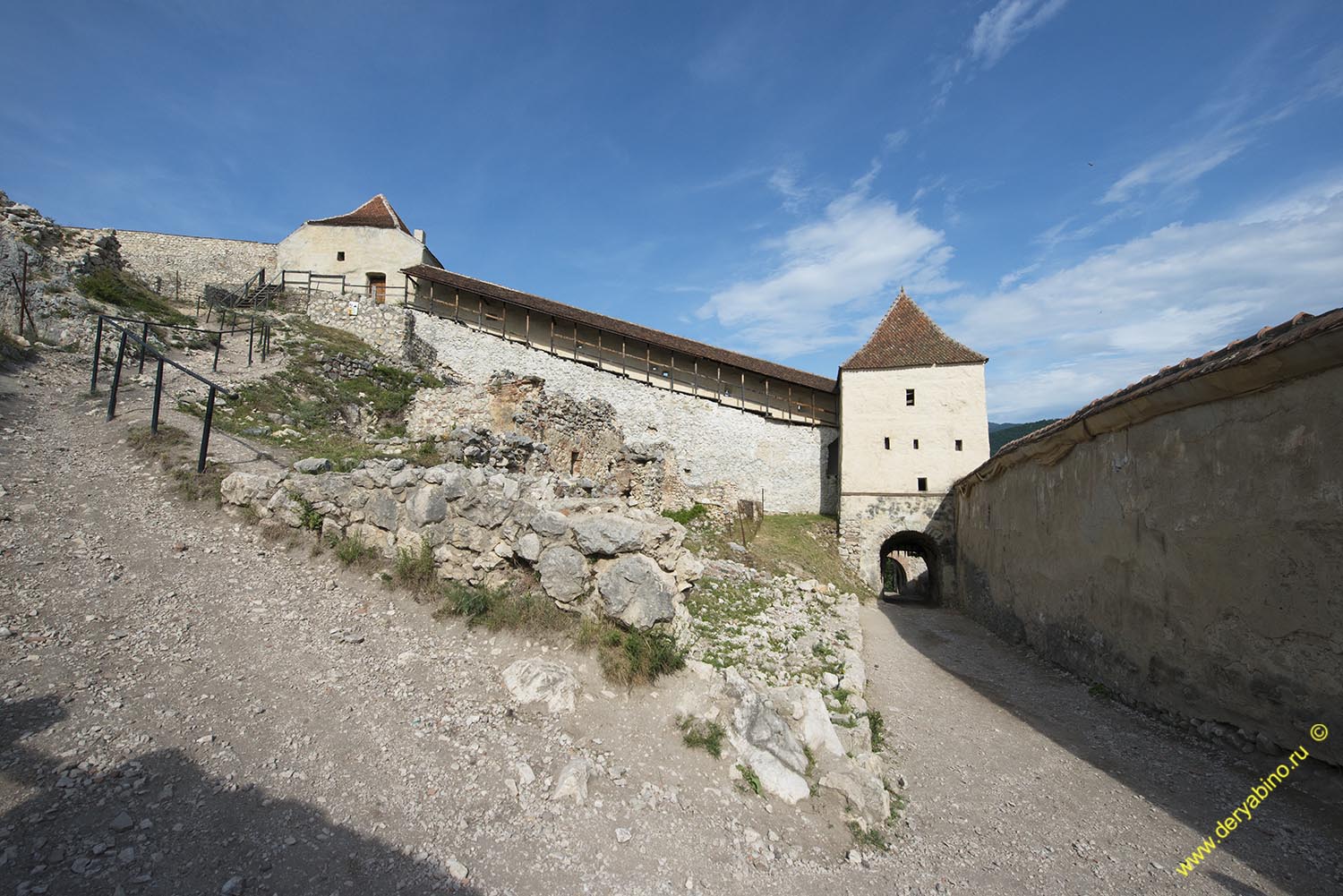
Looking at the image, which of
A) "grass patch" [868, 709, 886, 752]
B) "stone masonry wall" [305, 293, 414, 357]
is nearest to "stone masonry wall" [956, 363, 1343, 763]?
"grass patch" [868, 709, 886, 752]

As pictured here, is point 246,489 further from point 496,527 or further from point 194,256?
point 194,256

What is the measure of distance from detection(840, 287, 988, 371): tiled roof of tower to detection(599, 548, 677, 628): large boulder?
1725cm

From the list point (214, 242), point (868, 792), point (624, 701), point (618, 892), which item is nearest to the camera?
point (618, 892)

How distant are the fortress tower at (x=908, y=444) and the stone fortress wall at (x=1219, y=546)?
1062 centimetres

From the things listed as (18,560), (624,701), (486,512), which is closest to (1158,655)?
(624,701)

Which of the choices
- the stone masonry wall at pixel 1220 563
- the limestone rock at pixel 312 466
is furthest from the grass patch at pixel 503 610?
the stone masonry wall at pixel 1220 563

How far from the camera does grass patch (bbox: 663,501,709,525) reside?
17031 mm

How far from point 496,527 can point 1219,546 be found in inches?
293

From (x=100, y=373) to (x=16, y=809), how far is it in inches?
447

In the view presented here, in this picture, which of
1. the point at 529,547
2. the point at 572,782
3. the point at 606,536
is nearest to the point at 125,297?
the point at 529,547

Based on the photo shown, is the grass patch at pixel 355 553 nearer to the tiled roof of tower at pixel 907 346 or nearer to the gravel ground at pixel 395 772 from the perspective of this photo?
the gravel ground at pixel 395 772

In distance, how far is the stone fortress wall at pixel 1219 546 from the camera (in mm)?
4641

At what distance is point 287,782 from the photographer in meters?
3.52

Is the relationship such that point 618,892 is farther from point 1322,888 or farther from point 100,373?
point 100,373
